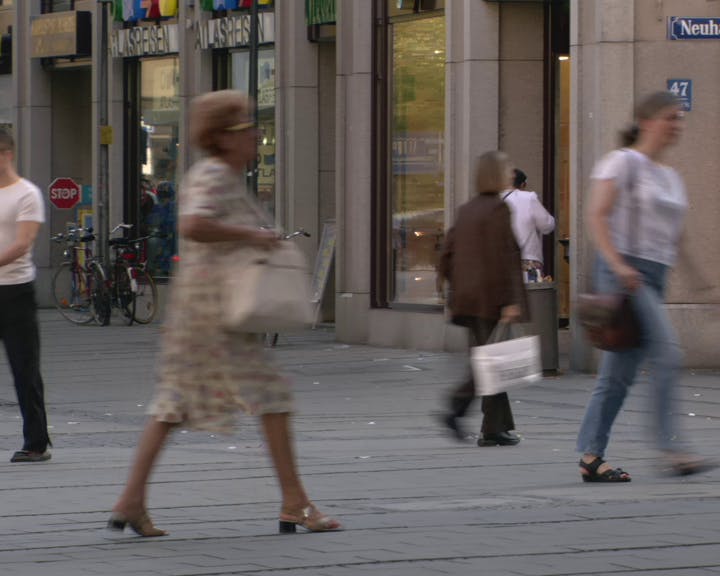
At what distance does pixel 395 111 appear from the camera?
65.4 feet

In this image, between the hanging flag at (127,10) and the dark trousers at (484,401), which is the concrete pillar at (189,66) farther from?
the dark trousers at (484,401)

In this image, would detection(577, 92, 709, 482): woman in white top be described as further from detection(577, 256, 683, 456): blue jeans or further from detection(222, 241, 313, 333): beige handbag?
detection(222, 241, 313, 333): beige handbag

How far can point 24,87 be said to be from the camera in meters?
31.5

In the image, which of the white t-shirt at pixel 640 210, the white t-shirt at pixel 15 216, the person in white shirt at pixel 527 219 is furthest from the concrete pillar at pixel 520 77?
the white t-shirt at pixel 640 210

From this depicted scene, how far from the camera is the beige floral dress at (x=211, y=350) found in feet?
22.9

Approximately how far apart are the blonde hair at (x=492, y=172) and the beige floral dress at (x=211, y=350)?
375cm

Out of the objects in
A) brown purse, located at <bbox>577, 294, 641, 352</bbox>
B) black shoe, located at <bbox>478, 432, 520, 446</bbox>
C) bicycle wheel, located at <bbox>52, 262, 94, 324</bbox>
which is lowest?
bicycle wheel, located at <bbox>52, 262, 94, 324</bbox>

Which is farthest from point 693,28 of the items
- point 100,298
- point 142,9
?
point 142,9

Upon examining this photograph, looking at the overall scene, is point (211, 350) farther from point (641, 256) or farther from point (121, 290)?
point (121, 290)

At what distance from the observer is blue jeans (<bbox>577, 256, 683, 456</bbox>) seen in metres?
8.32

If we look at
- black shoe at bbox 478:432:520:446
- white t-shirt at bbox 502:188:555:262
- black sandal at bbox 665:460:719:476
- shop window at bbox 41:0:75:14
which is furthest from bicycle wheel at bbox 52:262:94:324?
black sandal at bbox 665:460:719:476

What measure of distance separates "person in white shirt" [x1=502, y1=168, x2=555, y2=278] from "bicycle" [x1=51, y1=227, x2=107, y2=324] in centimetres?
942

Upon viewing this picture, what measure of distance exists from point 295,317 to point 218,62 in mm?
19262

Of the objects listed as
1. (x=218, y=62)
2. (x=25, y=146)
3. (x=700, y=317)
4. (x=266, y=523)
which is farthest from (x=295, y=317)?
(x=25, y=146)
